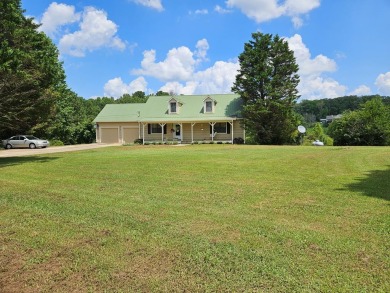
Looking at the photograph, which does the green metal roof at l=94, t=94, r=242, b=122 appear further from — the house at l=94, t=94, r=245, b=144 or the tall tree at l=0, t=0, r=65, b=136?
the tall tree at l=0, t=0, r=65, b=136

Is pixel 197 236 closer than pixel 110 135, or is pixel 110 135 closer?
pixel 197 236

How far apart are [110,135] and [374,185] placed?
3326 cm

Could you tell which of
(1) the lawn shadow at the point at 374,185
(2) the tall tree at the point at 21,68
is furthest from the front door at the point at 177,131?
(1) the lawn shadow at the point at 374,185

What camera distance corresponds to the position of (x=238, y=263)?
3.79 meters

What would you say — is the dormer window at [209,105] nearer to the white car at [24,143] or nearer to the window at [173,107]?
the window at [173,107]

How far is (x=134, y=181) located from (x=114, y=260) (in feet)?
16.6

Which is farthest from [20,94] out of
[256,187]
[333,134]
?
[333,134]

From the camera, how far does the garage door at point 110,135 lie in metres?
37.5

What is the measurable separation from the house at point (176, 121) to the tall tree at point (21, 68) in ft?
57.6

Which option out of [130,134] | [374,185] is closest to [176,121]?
[130,134]

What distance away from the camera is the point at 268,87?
3052 centimetres

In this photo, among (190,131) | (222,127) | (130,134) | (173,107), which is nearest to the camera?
(222,127)

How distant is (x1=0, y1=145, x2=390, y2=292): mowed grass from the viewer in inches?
136

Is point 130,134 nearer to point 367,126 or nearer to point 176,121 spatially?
point 176,121
